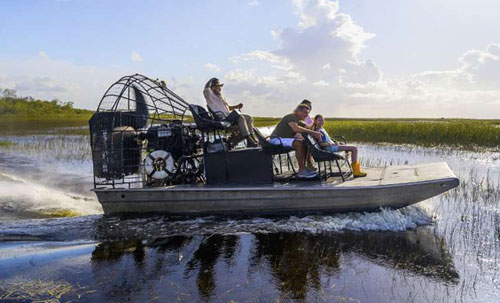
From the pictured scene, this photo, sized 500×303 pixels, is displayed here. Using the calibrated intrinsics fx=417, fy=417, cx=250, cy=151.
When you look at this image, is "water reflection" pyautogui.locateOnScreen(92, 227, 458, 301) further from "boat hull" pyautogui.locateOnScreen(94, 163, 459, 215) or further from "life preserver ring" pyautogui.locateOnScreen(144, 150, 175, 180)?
"life preserver ring" pyautogui.locateOnScreen(144, 150, 175, 180)

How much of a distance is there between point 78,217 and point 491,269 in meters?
8.42

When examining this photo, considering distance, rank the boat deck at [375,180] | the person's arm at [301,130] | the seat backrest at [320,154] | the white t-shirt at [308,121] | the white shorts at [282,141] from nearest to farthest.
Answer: the boat deck at [375,180]
the seat backrest at [320,154]
the person's arm at [301,130]
the white shorts at [282,141]
the white t-shirt at [308,121]

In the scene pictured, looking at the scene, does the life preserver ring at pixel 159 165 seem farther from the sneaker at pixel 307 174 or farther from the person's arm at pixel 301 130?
the sneaker at pixel 307 174

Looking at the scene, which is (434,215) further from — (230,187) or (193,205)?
(193,205)

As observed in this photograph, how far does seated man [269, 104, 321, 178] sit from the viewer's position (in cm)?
930

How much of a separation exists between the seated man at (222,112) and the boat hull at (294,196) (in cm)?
130

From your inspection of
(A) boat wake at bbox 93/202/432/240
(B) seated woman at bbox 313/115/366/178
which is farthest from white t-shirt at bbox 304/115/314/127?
(A) boat wake at bbox 93/202/432/240

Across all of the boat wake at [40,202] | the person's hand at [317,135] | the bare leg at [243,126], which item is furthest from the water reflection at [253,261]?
the boat wake at [40,202]

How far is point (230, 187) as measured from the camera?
916 centimetres

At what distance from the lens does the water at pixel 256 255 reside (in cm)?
570

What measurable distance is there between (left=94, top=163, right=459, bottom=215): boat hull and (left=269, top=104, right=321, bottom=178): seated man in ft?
1.59

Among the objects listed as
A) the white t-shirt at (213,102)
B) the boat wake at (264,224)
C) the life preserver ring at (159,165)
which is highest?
the white t-shirt at (213,102)

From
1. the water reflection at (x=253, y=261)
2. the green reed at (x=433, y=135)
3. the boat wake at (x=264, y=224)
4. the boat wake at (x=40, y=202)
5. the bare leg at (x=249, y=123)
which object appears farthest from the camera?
the green reed at (x=433, y=135)

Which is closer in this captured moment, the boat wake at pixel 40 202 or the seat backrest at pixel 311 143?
the seat backrest at pixel 311 143
